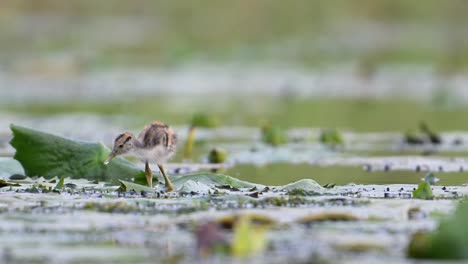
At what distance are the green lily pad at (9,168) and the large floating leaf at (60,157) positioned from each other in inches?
8.3

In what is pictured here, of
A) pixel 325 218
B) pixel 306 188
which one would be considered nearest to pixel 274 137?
pixel 306 188

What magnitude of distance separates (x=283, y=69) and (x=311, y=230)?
60.3ft

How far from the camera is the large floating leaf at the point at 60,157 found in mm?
7809

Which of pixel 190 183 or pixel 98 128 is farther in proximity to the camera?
pixel 98 128

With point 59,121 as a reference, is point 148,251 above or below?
below

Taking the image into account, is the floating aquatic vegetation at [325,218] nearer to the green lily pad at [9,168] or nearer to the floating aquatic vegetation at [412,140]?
the green lily pad at [9,168]

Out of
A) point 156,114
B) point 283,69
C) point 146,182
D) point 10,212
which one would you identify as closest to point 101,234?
point 10,212

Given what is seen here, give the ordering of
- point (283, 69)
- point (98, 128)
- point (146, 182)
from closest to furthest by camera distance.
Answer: point (146, 182)
point (98, 128)
point (283, 69)

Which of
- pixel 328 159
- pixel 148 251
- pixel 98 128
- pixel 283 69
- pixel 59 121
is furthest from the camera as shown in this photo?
pixel 283 69

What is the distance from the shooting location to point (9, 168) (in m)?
8.06

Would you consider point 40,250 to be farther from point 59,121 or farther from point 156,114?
point 156,114

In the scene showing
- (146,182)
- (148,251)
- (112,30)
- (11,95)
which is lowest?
(148,251)

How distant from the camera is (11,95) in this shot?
19.7 metres

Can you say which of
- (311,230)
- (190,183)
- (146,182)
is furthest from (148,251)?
(146,182)
